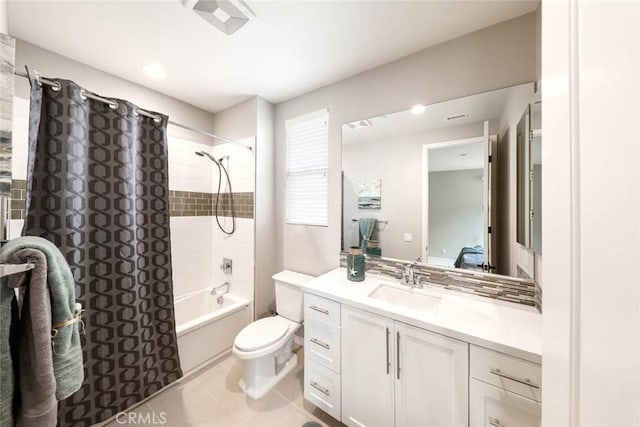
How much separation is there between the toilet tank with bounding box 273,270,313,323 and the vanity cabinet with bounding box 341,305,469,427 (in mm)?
682

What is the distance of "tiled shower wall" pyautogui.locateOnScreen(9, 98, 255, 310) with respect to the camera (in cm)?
227

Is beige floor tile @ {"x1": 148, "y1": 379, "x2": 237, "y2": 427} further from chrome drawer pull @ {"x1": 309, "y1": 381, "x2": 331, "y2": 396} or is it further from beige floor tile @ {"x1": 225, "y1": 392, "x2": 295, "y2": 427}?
chrome drawer pull @ {"x1": 309, "y1": 381, "x2": 331, "y2": 396}

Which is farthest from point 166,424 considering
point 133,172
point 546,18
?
point 546,18

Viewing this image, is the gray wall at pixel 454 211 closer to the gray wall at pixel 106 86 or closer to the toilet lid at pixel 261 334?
the toilet lid at pixel 261 334

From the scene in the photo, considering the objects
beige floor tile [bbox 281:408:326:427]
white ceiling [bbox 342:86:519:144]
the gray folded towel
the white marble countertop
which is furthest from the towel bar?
white ceiling [bbox 342:86:519:144]

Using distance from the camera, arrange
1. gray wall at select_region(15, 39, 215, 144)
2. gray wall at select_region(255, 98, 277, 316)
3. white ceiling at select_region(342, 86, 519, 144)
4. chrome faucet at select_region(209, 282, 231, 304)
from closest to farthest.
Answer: white ceiling at select_region(342, 86, 519, 144)
gray wall at select_region(15, 39, 215, 144)
gray wall at select_region(255, 98, 277, 316)
chrome faucet at select_region(209, 282, 231, 304)

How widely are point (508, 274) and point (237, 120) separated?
8.67 ft

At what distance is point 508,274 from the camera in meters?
1.30

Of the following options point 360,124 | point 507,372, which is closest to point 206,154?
point 360,124

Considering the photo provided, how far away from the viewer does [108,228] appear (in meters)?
1.32

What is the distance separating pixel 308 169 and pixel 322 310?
1.29m

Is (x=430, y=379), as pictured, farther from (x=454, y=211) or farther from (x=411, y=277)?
(x=454, y=211)

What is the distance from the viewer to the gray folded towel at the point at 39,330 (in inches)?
22.6

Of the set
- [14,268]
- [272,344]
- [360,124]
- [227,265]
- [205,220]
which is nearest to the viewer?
[14,268]
